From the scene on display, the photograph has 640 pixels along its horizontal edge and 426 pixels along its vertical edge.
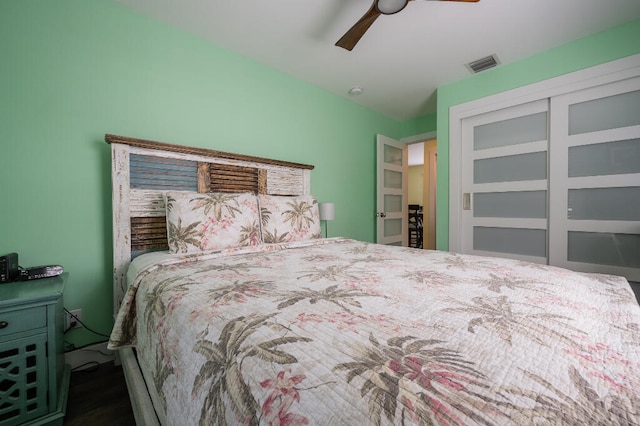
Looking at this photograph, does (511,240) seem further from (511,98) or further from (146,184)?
(146,184)

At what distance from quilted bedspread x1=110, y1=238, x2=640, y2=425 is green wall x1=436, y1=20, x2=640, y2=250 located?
2.08 meters

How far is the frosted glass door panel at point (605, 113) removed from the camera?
2102 millimetres

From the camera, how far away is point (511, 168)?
271cm

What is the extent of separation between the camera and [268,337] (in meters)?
0.57

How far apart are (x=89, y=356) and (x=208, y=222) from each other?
1.12 metres

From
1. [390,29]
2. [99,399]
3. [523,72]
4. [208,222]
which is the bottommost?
[99,399]

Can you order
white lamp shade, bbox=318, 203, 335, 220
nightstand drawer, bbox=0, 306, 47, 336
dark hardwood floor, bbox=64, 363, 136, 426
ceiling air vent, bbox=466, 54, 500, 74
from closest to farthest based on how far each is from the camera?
nightstand drawer, bbox=0, 306, 47, 336 < dark hardwood floor, bbox=64, 363, 136, 426 < ceiling air vent, bbox=466, 54, 500, 74 < white lamp shade, bbox=318, 203, 335, 220

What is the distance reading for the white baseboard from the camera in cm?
157

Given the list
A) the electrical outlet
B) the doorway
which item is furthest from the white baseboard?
the doorway

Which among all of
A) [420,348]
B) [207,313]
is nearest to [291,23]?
[207,313]

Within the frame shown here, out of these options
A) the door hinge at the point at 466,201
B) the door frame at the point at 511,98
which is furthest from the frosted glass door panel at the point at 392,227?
the door hinge at the point at 466,201

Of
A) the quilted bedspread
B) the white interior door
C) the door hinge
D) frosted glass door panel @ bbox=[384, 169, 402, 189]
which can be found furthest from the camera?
frosted glass door panel @ bbox=[384, 169, 402, 189]

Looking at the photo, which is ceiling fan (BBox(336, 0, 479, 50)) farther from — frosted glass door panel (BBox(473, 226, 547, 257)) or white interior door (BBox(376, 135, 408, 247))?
frosted glass door panel (BBox(473, 226, 547, 257))

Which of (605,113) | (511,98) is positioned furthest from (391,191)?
(605,113)
